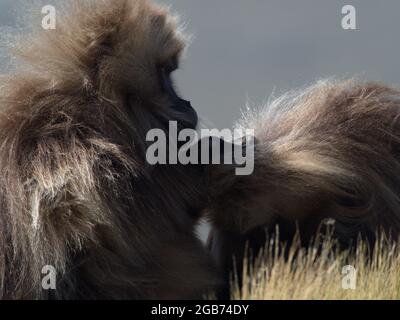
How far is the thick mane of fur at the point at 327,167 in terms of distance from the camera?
477 centimetres

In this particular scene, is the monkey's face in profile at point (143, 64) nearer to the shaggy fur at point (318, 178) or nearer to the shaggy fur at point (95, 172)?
the shaggy fur at point (95, 172)

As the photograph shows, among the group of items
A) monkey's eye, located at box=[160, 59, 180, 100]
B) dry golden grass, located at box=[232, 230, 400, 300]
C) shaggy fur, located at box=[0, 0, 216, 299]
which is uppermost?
monkey's eye, located at box=[160, 59, 180, 100]

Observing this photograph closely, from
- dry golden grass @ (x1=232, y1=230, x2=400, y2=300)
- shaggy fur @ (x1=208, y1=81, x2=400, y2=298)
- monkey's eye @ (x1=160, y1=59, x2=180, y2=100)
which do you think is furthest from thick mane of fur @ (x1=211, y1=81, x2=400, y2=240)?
monkey's eye @ (x1=160, y1=59, x2=180, y2=100)

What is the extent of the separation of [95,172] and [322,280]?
3.59 feet

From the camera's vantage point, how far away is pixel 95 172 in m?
4.23

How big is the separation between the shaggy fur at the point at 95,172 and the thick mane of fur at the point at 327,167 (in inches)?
11.5

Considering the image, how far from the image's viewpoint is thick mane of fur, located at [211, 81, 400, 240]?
477 centimetres

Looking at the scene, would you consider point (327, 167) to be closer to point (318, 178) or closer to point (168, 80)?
point (318, 178)

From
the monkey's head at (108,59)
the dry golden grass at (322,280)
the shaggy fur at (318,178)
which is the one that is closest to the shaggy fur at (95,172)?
the monkey's head at (108,59)

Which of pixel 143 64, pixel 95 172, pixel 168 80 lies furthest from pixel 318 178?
pixel 95 172

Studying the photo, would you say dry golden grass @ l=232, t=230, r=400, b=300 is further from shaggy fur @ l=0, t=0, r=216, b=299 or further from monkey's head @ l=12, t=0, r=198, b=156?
monkey's head @ l=12, t=0, r=198, b=156

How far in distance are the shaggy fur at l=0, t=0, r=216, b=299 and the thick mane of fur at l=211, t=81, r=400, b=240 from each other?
292 millimetres

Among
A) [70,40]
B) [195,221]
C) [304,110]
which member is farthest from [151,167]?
[304,110]
